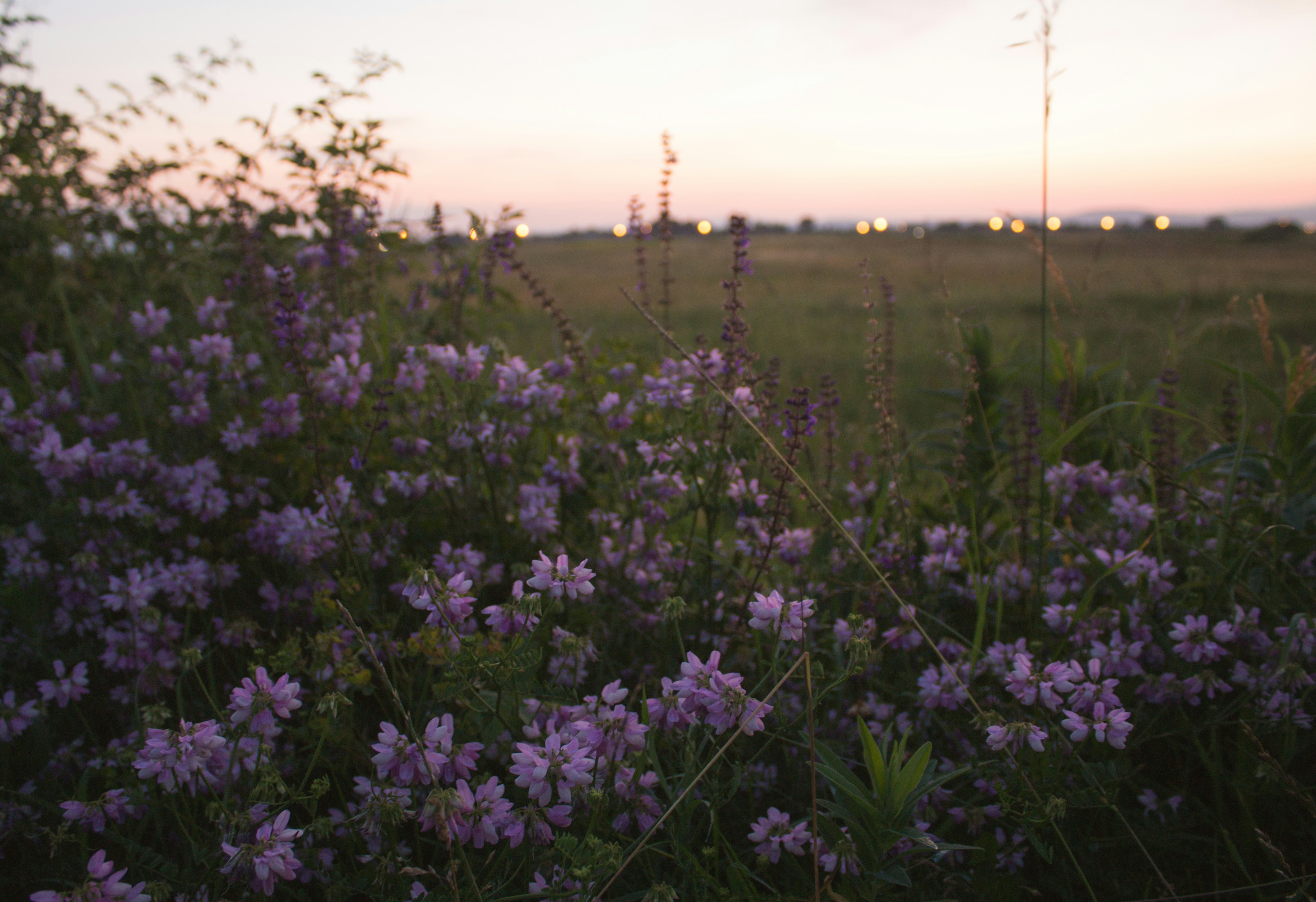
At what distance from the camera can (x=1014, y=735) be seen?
A: 4.87 feet

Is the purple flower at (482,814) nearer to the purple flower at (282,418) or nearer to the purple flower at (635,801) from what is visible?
the purple flower at (635,801)

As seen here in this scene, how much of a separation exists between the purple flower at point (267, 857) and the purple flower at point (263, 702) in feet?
0.58

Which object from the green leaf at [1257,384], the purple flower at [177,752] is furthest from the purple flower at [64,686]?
the green leaf at [1257,384]

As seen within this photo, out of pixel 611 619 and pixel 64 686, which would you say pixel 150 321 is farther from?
pixel 611 619

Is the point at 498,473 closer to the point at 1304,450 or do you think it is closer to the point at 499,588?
the point at 499,588

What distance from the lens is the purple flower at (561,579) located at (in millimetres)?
1365

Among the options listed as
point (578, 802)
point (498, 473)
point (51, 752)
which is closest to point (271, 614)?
point (51, 752)

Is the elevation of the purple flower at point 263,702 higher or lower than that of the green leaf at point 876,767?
higher

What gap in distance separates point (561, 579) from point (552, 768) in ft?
1.08

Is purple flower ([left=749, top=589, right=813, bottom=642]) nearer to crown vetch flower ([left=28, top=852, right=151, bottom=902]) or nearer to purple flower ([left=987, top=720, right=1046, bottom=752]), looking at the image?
purple flower ([left=987, top=720, right=1046, bottom=752])

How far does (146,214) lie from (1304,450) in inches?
231

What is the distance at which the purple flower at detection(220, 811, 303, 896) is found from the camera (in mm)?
1203

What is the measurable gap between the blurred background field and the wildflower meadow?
0.47m

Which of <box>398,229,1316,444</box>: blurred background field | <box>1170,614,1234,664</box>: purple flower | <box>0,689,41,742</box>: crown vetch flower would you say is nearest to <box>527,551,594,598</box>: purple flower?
<box>398,229,1316,444</box>: blurred background field
